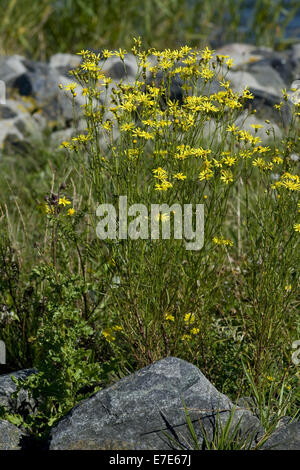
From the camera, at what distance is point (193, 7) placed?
311 inches

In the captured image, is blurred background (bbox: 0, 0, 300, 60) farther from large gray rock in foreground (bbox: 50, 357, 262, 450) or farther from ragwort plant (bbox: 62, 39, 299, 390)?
large gray rock in foreground (bbox: 50, 357, 262, 450)

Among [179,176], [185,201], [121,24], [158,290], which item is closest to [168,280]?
[158,290]

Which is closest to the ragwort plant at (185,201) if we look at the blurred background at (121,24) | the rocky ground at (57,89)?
the rocky ground at (57,89)

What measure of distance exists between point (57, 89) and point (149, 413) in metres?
4.33

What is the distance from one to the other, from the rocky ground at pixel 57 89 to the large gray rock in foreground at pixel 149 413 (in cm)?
282

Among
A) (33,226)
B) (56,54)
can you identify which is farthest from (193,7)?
→ (33,226)

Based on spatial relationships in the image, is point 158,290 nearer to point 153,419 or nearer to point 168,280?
point 168,280

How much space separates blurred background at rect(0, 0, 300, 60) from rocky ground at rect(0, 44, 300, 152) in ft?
1.69

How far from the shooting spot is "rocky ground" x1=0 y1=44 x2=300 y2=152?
5.47 meters

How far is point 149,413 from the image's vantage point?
7.57ft

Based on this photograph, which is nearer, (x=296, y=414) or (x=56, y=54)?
(x=296, y=414)

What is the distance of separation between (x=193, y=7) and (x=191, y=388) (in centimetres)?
657

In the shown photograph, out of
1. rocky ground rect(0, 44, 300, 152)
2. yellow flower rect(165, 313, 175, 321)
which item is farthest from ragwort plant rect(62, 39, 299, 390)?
rocky ground rect(0, 44, 300, 152)
